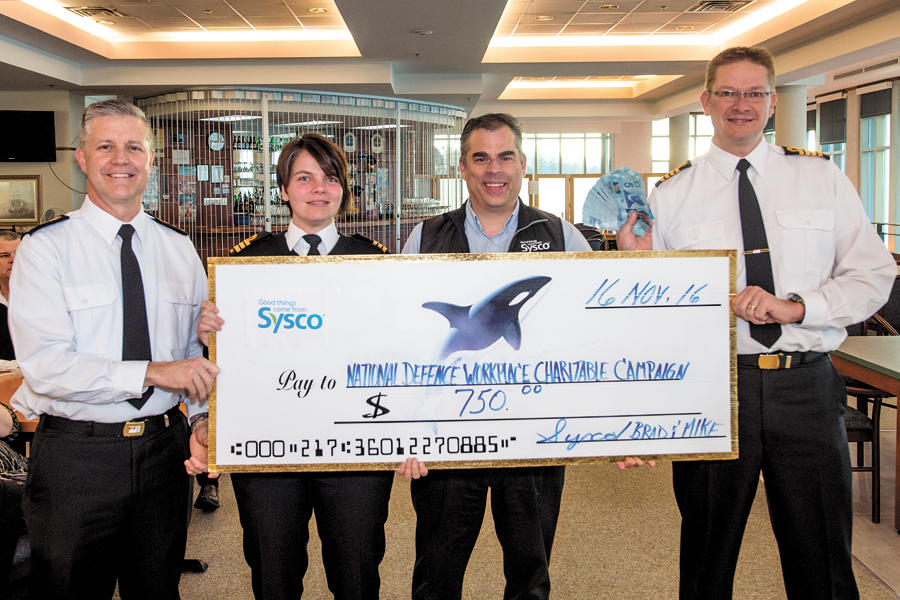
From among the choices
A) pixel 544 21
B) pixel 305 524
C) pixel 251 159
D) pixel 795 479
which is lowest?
pixel 305 524

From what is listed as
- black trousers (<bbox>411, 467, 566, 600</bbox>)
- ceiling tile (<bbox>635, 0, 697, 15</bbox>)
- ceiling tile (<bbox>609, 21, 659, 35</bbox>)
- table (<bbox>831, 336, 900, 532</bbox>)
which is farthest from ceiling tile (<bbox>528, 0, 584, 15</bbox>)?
black trousers (<bbox>411, 467, 566, 600</bbox>)

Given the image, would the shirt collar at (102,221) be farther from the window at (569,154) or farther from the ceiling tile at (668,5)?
the window at (569,154)

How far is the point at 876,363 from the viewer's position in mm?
3047

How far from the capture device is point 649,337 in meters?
1.75

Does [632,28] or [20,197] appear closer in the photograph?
[632,28]

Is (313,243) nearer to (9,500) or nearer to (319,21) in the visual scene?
(9,500)

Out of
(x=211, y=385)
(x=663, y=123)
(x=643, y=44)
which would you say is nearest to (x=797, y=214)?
(x=211, y=385)

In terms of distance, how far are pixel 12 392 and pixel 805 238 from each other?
3.22 meters

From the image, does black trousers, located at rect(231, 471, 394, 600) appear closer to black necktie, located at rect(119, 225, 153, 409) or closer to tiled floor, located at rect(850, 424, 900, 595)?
black necktie, located at rect(119, 225, 153, 409)

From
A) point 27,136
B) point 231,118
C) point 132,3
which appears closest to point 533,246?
point 132,3

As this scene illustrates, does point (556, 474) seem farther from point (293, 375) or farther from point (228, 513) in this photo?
point (228, 513)

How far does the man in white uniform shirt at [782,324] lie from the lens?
1.86 metres

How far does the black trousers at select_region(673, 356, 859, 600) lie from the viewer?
6.10ft

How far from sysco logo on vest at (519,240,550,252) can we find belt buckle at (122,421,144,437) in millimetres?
1260
